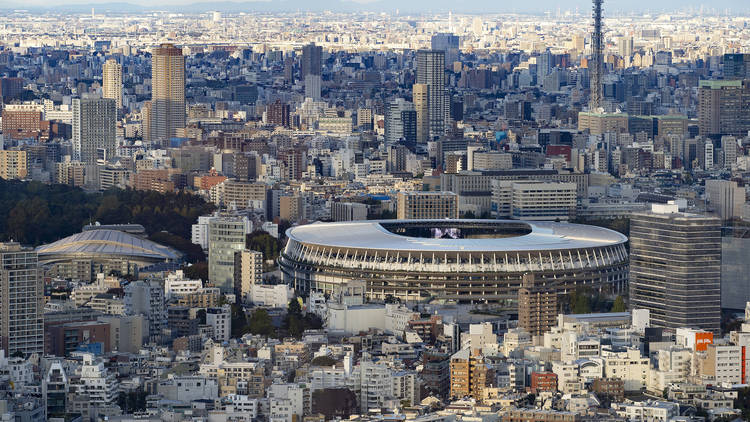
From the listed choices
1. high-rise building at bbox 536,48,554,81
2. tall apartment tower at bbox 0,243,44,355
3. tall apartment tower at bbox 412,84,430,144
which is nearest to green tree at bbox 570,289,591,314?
tall apartment tower at bbox 0,243,44,355

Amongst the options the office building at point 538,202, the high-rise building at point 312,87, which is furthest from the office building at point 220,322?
the high-rise building at point 312,87

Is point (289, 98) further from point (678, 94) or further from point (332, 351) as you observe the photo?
point (332, 351)

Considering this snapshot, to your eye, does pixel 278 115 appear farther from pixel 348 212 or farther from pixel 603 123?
pixel 348 212

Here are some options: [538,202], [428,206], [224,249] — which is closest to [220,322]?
[224,249]

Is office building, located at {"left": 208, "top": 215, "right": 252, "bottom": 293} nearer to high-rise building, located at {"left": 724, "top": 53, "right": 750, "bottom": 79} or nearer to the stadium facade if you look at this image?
the stadium facade

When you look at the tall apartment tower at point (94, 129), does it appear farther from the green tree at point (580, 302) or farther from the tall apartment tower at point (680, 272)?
the tall apartment tower at point (680, 272)

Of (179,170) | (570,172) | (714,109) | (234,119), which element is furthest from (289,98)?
(570,172)

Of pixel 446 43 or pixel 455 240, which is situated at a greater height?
pixel 446 43
